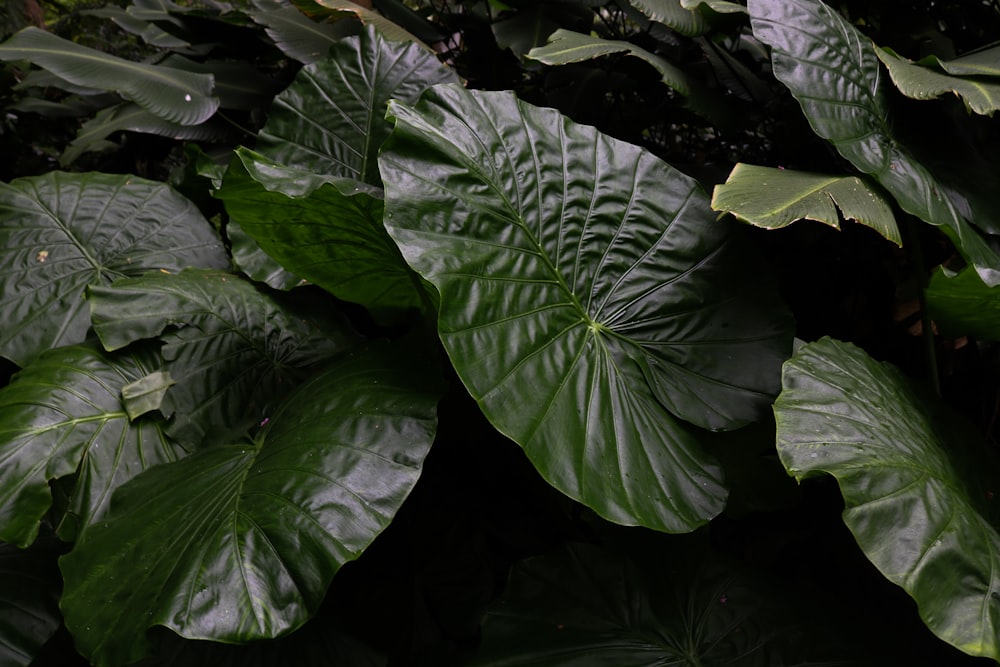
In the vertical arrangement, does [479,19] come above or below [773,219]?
below

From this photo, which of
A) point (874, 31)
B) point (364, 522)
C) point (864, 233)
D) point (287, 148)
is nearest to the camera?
point (364, 522)

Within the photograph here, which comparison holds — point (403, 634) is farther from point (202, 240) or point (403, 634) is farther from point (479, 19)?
point (479, 19)

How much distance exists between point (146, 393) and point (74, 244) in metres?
0.47

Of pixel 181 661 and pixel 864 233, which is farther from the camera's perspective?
pixel 864 233

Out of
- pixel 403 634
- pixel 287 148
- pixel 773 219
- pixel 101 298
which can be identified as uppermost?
pixel 773 219

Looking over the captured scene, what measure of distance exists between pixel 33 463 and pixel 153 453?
0.18m

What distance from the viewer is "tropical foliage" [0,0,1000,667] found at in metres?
0.86

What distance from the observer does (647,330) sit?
42.9 inches

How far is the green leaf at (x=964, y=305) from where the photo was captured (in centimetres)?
97

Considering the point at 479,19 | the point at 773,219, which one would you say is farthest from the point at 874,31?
the point at 773,219

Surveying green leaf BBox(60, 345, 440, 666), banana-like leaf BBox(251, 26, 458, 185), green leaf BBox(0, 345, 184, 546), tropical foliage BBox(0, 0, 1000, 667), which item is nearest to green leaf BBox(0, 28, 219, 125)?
tropical foliage BBox(0, 0, 1000, 667)

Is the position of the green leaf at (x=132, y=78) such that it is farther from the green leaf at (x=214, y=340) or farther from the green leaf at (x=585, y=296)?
the green leaf at (x=585, y=296)

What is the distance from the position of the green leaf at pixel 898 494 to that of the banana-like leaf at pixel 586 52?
666 mm

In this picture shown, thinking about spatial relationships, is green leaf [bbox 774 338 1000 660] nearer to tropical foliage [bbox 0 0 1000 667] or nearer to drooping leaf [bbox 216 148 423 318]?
tropical foliage [bbox 0 0 1000 667]
